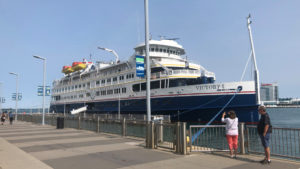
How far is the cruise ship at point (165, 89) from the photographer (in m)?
21.4

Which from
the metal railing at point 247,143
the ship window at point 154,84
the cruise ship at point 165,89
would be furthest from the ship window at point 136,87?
the metal railing at point 247,143

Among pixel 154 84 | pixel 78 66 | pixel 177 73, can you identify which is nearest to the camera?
pixel 177 73

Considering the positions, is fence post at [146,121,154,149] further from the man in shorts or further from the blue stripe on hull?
the blue stripe on hull

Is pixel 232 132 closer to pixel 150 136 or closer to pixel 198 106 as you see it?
pixel 150 136

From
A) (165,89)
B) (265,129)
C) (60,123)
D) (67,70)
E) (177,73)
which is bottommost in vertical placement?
(60,123)

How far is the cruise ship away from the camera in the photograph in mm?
21391

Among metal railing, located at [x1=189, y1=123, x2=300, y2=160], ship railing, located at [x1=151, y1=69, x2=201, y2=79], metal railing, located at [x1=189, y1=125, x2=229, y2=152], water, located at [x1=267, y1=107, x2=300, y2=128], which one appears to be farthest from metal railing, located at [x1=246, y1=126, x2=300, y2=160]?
water, located at [x1=267, y1=107, x2=300, y2=128]

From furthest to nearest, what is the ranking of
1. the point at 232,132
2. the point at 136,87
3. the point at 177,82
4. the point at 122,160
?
the point at 136,87, the point at 177,82, the point at 232,132, the point at 122,160

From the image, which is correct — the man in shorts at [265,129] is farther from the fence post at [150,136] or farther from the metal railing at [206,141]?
the fence post at [150,136]

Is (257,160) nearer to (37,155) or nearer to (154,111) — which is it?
(37,155)

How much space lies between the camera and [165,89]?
25.8 m

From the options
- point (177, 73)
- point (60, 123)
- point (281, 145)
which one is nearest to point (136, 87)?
point (177, 73)

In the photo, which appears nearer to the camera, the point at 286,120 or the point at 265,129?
the point at 265,129

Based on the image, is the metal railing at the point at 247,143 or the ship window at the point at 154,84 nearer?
the metal railing at the point at 247,143
